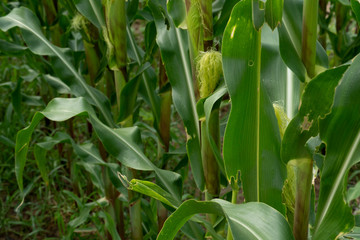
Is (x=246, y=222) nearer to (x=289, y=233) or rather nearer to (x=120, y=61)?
(x=289, y=233)

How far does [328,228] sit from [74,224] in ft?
3.88

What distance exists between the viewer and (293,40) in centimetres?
91

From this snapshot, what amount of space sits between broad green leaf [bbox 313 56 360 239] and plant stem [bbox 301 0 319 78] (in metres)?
0.07

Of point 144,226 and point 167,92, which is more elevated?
point 167,92

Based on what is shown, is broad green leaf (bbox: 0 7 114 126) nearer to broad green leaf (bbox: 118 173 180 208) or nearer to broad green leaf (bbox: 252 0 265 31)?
broad green leaf (bbox: 118 173 180 208)

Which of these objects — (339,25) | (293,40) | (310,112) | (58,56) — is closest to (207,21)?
(293,40)

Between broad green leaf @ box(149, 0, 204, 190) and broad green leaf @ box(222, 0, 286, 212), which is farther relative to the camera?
broad green leaf @ box(149, 0, 204, 190)

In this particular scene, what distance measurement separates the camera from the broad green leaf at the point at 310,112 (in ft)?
2.70

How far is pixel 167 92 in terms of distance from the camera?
1.67 meters

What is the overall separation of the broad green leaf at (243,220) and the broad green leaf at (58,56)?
2.71 ft

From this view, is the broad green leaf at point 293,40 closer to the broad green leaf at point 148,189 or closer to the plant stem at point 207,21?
the plant stem at point 207,21

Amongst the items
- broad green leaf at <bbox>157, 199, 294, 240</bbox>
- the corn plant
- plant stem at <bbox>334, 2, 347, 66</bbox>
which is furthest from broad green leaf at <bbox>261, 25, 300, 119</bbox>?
plant stem at <bbox>334, 2, 347, 66</bbox>

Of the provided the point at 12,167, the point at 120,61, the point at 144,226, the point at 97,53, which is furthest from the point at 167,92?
the point at 12,167

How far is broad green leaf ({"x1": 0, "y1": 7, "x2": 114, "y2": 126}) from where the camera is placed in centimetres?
165
